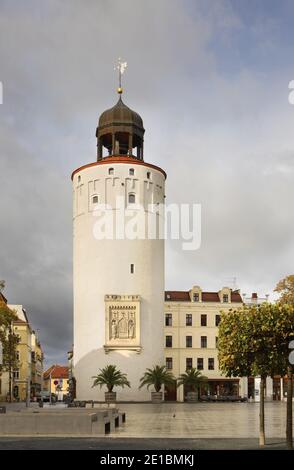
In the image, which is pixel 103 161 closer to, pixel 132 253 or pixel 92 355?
pixel 132 253

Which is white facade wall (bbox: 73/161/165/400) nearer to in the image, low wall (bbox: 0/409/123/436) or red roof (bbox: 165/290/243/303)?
red roof (bbox: 165/290/243/303)

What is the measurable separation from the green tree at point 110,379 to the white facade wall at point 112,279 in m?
1.52

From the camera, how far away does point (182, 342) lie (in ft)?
292

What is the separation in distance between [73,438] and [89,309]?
52484 millimetres

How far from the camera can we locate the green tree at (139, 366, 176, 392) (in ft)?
244

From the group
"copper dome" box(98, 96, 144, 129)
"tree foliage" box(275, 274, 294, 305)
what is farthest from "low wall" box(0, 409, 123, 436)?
"copper dome" box(98, 96, 144, 129)

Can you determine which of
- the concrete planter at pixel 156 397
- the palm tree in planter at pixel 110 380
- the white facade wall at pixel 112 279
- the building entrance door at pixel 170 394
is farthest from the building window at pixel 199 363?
the palm tree in planter at pixel 110 380

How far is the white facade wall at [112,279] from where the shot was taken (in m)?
76.1

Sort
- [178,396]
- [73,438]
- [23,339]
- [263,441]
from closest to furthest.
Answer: [263,441] → [73,438] → [178,396] → [23,339]

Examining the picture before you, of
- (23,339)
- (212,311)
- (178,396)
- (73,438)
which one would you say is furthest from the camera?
(23,339)

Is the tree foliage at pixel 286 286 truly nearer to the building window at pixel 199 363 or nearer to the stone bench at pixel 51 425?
the building window at pixel 199 363

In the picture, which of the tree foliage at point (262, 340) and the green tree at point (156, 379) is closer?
the tree foliage at point (262, 340)

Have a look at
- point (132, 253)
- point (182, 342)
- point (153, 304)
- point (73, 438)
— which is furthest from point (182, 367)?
point (73, 438)

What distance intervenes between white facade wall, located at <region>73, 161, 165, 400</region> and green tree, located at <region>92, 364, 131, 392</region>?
1517mm
